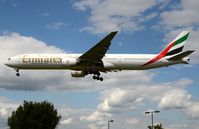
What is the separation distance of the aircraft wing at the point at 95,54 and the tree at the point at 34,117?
24.8m

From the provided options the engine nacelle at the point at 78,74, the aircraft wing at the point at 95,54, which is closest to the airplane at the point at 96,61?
the aircraft wing at the point at 95,54

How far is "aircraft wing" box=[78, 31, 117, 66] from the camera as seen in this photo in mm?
62688

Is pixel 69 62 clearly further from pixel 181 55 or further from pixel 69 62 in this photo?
pixel 181 55

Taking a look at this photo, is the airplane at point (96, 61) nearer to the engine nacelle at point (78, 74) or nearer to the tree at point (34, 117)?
the engine nacelle at point (78, 74)

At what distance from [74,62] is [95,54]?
11.8 feet

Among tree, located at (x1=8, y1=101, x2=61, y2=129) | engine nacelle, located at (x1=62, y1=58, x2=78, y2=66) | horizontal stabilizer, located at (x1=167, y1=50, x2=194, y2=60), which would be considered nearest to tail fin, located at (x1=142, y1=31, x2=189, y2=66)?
horizontal stabilizer, located at (x1=167, y1=50, x2=194, y2=60)

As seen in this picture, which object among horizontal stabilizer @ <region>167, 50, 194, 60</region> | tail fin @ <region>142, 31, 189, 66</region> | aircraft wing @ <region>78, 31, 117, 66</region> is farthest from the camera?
tail fin @ <region>142, 31, 189, 66</region>

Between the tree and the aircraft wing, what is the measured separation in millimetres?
Answer: 24834

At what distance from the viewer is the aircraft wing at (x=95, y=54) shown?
2468 inches

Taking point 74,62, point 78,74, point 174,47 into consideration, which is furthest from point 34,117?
point 174,47

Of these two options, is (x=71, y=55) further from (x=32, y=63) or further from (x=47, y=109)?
(x=47, y=109)

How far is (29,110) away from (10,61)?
22636 millimetres

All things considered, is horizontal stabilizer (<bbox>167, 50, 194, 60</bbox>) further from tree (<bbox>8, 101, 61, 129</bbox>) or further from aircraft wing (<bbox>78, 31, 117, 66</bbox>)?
tree (<bbox>8, 101, 61, 129</bbox>)

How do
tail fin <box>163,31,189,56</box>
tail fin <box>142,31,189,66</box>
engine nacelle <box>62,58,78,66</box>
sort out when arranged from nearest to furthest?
engine nacelle <box>62,58,78,66</box> → tail fin <box>142,31,189,66</box> → tail fin <box>163,31,189,56</box>
